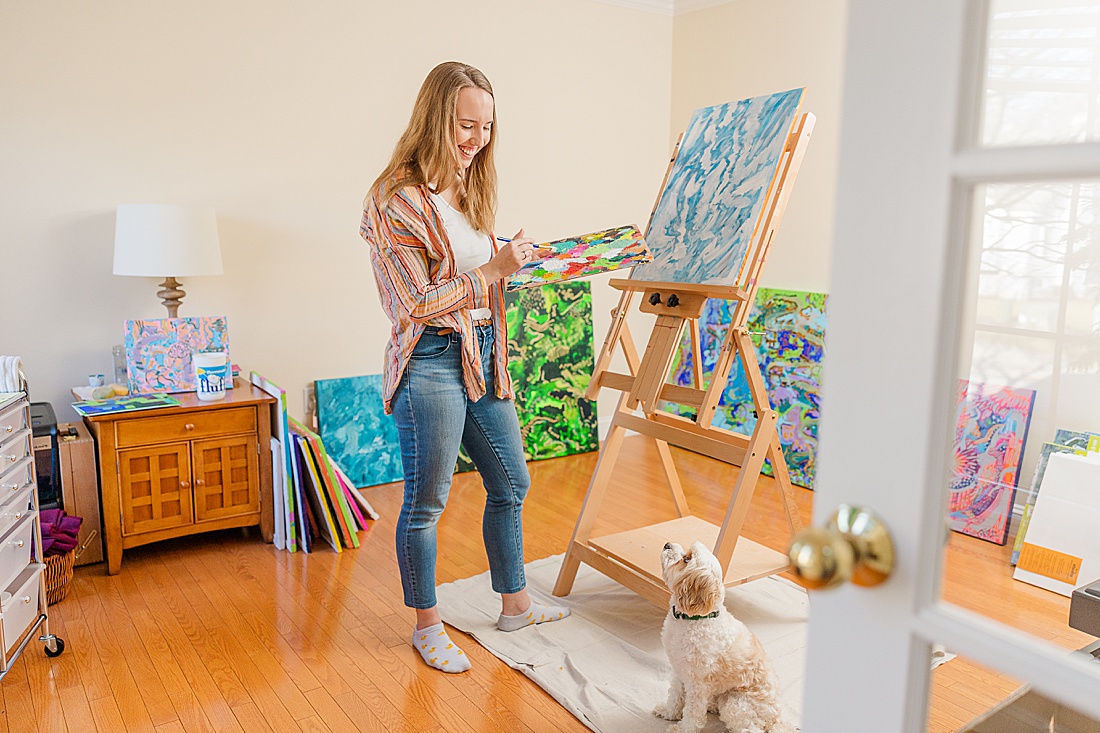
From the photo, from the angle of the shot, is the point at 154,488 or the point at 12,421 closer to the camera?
the point at 12,421

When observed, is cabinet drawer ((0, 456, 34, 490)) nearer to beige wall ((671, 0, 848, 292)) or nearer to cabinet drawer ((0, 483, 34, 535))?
cabinet drawer ((0, 483, 34, 535))

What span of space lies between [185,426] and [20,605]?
3.24ft

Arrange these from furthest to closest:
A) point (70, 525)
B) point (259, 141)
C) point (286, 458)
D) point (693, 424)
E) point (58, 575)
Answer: point (259, 141) < point (286, 458) < point (70, 525) < point (58, 575) < point (693, 424)

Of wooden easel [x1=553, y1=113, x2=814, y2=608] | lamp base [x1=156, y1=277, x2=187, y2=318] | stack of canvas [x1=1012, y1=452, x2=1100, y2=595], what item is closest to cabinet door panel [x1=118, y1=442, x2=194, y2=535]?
lamp base [x1=156, y1=277, x2=187, y2=318]

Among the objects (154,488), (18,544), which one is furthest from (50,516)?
(18,544)

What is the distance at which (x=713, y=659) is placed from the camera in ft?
6.33

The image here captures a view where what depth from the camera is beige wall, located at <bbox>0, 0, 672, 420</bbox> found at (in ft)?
10.5

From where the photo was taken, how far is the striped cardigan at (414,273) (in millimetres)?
2127

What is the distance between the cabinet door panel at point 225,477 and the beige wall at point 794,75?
2575 mm

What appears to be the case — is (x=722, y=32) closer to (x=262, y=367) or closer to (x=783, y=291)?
(x=783, y=291)

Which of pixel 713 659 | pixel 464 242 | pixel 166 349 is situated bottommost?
pixel 713 659

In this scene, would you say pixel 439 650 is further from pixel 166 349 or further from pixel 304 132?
pixel 304 132

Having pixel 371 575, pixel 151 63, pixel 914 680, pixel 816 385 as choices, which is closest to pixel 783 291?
pixel 816 385

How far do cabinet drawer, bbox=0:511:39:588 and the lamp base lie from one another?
1.21 metres
